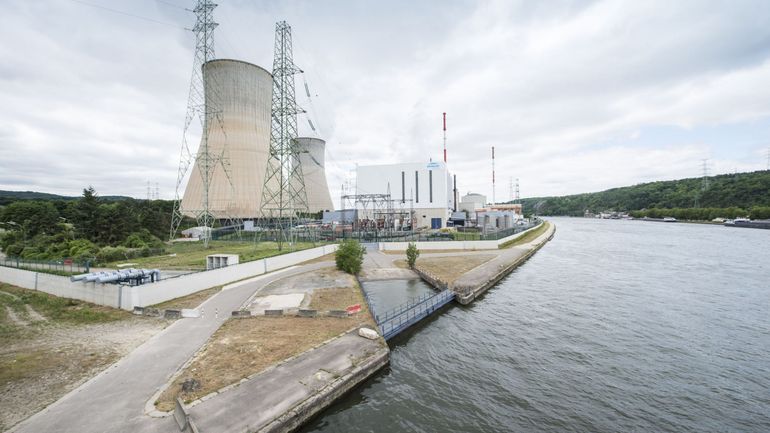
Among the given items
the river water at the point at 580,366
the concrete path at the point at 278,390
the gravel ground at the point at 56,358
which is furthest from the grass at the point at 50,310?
the river water at the point at 580,366

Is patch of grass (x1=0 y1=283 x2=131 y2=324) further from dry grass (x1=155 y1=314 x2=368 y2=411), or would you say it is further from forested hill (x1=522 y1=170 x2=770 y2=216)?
forested hill (x1=522 y1=170 x2=770 y2=216)

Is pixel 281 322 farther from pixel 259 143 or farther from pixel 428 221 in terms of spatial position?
pixel 428 221

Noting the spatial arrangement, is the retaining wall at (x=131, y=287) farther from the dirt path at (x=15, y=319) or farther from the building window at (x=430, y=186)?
the building window at (x=430, y=186)

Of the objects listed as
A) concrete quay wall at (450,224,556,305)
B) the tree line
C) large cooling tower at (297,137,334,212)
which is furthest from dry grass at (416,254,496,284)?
large cooling tower at (297,137,334,212)

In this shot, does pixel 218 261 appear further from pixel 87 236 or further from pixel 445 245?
pixel 87 236

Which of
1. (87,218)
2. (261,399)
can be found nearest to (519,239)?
(261,399)

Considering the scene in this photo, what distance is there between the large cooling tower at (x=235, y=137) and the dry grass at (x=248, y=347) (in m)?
34.1

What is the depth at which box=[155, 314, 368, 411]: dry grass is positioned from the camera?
9.84 metres

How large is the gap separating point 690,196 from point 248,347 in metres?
164

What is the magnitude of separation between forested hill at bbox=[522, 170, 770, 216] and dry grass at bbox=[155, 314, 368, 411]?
13664cm

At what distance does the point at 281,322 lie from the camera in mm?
15438

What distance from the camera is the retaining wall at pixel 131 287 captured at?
17172 millimetres

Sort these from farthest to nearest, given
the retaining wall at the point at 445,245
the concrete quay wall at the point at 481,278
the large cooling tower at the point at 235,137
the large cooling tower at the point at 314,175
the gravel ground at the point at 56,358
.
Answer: the large cooling tower at the point at 314,175 < the large cooling tower at the point at 235,137 < the retaining wall at the point at 445,245 < the concrete quay wall at the point at 481,278 < the gravel ground at the point at 56,358

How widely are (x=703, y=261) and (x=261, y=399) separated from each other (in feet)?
157
